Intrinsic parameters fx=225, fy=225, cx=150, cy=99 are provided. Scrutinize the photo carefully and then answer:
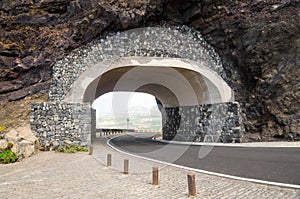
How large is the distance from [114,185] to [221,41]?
14330 mm

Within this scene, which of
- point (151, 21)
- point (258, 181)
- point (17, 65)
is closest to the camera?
point (258, 181)

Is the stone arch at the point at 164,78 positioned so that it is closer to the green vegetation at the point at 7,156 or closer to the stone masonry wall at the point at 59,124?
the stone masonry wall at the point at 59,124

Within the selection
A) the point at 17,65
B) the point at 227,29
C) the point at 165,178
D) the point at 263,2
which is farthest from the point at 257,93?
the point at 17,65

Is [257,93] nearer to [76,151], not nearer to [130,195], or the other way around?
[76,151]

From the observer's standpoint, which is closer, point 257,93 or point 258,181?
point 258,181

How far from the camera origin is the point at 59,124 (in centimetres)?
1314

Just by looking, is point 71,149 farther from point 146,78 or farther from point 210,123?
point 210,123

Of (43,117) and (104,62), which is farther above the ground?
(104,62)

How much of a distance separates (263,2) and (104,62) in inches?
460

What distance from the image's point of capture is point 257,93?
15461 millimetres

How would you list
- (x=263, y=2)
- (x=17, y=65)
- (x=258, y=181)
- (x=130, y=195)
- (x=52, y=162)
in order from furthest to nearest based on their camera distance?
(x=263, y=2) < (x=17, y=65) < (x=52, y=162) < (x=258, y=181) < (x=130, y=195)

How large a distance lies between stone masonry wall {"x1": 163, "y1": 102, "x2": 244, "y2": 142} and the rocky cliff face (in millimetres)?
1067

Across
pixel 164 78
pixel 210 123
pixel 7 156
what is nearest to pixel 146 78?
pixel 164 78

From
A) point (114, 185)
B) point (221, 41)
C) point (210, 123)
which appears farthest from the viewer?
point (221, 41)
